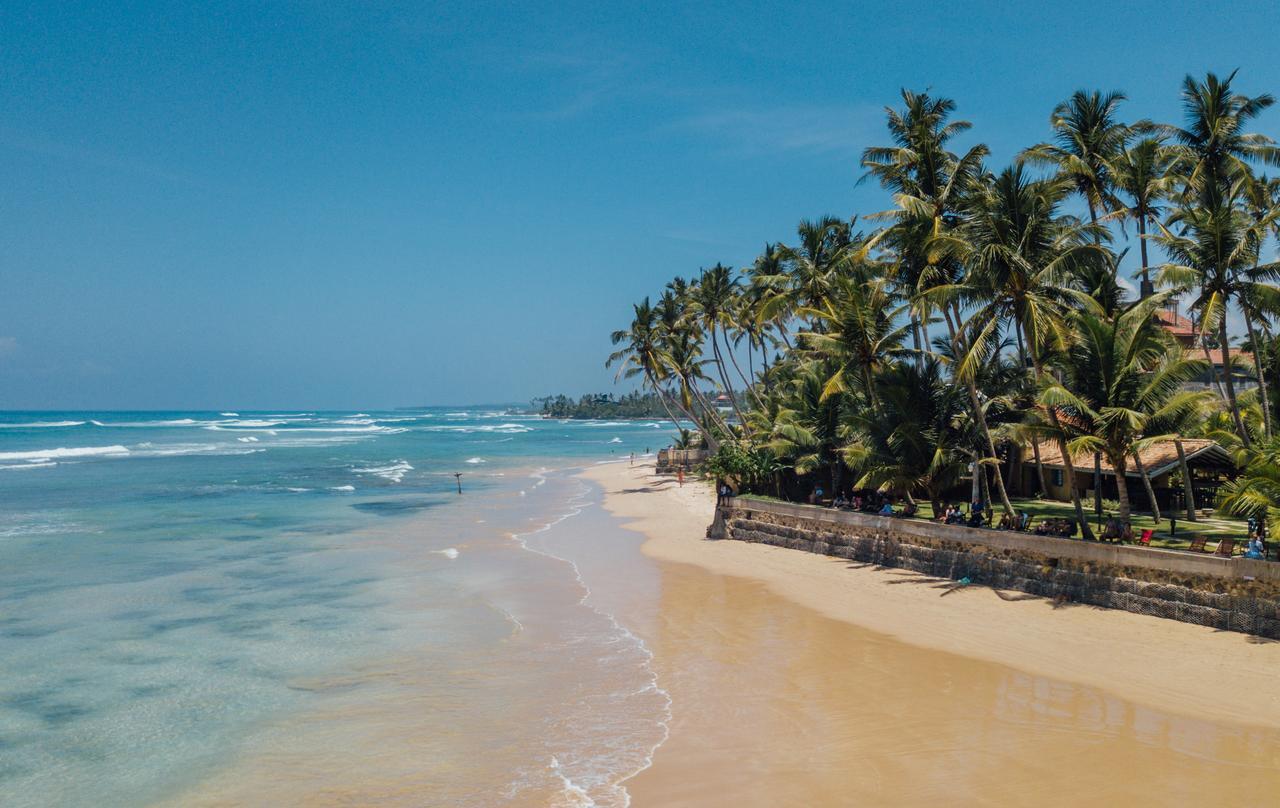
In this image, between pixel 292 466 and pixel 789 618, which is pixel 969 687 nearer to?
pixel 789 618

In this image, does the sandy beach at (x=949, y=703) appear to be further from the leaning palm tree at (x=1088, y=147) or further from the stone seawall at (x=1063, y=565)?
the leaning palm tree at (x=1088, y=147)

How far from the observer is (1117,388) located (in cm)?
1478

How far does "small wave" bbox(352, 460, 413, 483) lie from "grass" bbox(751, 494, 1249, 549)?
3239cm

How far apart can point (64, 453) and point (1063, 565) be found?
79.9 m

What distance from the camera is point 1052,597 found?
1505 centimetres

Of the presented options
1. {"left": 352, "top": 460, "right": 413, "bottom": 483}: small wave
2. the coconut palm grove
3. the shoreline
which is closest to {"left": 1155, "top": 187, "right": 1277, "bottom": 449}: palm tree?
the coconut palm grove

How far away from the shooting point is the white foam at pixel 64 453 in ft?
216

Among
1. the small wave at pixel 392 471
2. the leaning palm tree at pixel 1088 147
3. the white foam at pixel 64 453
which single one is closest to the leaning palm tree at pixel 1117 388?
the leaning palm tree at pixel 1088 147

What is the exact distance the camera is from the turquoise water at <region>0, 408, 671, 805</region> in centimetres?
1002

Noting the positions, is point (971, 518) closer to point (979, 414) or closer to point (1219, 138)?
point (979, 414)

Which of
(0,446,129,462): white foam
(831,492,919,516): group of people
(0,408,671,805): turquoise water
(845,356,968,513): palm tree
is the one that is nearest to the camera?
(0,408,671,805): turquoise water

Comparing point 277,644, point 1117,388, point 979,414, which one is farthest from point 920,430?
point 277,644

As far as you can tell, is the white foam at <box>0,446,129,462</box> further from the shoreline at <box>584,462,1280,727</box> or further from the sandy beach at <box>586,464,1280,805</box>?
the sandy beach at <box>586,464,1280,805</box>

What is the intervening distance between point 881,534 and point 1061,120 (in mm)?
13048
